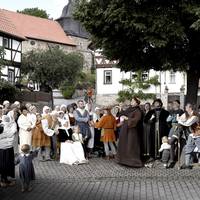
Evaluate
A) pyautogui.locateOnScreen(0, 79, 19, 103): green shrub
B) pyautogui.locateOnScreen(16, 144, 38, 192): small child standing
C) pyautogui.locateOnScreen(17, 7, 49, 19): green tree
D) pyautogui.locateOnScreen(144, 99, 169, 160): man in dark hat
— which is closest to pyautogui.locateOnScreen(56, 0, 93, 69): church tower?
pyautogui.locateOnScreen(17, 7, 49, 19): green tree

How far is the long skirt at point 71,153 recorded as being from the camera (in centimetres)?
1486

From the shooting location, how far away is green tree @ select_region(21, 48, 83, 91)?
53188 millimetres

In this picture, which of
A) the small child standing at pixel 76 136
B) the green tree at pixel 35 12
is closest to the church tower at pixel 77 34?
the green tree at pixel 35 12

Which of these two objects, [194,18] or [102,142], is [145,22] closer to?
[194,18]

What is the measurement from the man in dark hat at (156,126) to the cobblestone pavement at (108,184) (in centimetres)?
72

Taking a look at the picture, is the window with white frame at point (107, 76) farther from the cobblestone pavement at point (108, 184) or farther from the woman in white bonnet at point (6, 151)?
the woman in white bonnet at point (6, 151)

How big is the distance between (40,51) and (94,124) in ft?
133

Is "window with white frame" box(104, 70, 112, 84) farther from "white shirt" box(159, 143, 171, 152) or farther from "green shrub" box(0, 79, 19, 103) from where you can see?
"white shirt" box(159, 143, 171, 152)

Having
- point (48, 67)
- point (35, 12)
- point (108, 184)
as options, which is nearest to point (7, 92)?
point (48, 67)

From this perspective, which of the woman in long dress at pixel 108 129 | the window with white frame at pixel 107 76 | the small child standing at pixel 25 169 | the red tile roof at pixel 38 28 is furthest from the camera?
the red tile roof at pixel 38 28

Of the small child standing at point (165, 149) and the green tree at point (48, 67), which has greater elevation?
the green tree at point (48, 67)

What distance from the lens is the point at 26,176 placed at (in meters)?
11.1

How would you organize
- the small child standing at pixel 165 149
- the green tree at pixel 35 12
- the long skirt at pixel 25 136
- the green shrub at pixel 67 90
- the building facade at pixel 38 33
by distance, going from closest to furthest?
the small child standing at pixel 165 149
the long skirt at pixel 25 136
the green shrub at pixel 67 90
the building facade at pixel 38 33
the green tree at pixel 35 12

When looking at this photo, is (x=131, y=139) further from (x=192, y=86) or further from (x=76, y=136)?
(x=192, y=86)
